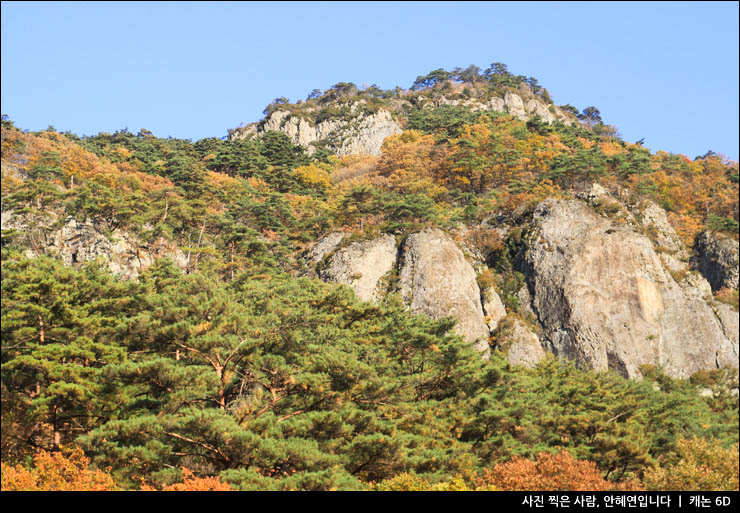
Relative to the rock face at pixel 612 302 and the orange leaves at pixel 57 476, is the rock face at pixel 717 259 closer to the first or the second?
the rock face at pixel 612 302

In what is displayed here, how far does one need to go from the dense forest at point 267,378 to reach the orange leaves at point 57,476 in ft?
0.16

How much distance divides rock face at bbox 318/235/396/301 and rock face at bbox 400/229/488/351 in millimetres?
1125

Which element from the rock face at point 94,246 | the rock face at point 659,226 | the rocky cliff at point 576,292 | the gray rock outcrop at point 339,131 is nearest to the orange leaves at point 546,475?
the rocky cliff at point 576,292

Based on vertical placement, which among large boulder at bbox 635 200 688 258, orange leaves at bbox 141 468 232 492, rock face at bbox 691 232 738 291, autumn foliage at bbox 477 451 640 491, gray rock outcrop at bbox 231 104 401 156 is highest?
gray rock outcrop at bbox 231 104 401 156

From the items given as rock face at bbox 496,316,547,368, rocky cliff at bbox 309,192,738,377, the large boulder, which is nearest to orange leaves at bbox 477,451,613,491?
rock face at bbox 496,316,547,368

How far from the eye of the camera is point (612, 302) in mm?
37094

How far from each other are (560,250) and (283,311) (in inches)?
884

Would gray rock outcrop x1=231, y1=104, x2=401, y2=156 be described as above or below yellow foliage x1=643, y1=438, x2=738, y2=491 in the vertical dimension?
above

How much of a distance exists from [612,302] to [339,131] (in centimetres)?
4325

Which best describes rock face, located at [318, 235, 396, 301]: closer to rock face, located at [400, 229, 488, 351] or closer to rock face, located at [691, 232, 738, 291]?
rock face, located at [400, 229, 488, 351]

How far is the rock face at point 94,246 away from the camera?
31.8 metres

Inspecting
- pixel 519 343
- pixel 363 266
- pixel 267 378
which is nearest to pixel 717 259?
pixel 519 343

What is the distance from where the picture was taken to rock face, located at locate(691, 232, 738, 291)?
42.2 meters

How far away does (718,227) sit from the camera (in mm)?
44062
